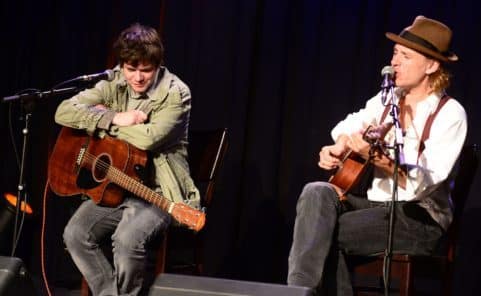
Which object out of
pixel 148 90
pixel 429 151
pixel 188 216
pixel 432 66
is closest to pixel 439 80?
pixel 432 66

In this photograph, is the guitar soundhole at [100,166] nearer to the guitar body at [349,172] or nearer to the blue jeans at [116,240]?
the blue jeans at [116,240]

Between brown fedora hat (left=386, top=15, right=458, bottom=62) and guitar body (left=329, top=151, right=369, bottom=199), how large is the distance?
0.58m

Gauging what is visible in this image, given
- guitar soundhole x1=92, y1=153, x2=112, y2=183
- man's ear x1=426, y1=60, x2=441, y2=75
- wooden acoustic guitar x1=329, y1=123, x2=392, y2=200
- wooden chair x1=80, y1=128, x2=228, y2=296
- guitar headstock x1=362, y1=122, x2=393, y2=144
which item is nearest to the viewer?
guitar headstock x1=362, y1=122, x2=393, y2=144

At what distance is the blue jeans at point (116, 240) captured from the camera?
339 centimetres

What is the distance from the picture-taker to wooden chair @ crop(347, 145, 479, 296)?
3.15m

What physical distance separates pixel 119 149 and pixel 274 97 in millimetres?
1391

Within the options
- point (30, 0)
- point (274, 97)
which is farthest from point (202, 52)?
point (30, 0)

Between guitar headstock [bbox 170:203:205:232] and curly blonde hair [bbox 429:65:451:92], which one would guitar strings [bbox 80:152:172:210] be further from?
curly blonde hair [bbox 429:65:451:92]

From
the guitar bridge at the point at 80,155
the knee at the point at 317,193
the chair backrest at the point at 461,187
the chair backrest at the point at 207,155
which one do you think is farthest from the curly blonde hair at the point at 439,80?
the guitar bridge at the point at 80,155

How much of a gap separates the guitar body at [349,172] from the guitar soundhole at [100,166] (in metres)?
1.16

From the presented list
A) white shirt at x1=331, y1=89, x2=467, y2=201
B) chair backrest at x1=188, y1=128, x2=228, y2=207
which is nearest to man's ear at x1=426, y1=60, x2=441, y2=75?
white shirt at x1=331, y1=89, x2=467, y2=201

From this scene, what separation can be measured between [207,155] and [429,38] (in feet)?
4.58

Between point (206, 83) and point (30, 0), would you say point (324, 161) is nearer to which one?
point (206, 83)

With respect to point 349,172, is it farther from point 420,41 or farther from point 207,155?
point 207,155
